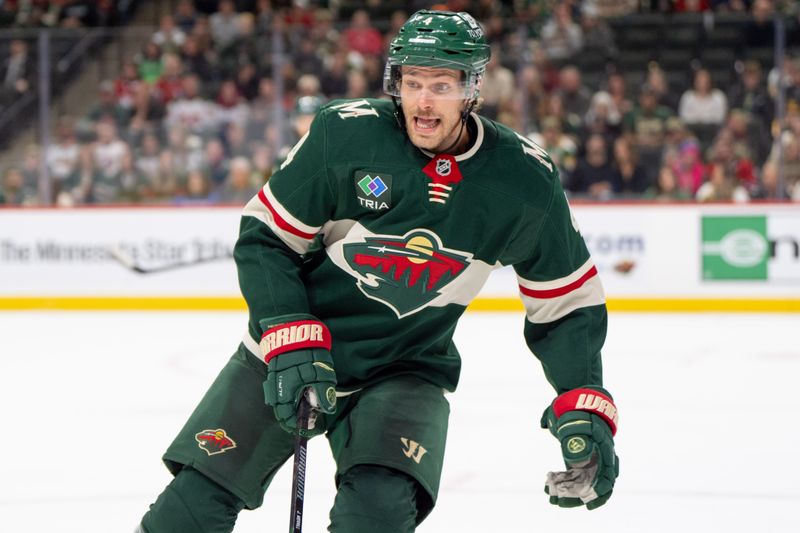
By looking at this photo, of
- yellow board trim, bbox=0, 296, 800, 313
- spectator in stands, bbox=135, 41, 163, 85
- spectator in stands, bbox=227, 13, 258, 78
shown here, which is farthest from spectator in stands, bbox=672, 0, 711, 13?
spectator in stands, bbox=135, 41, 163, 85

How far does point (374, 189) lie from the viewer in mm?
2371

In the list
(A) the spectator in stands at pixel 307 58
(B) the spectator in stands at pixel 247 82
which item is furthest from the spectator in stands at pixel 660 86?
(B) the spectator in stands at pixel 247 82

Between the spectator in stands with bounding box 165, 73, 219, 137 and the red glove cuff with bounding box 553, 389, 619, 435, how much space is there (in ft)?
21.4

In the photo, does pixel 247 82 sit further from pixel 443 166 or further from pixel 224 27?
pixel 443 166

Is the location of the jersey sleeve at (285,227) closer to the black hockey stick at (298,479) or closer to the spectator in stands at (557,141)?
the black hockey stick at (298,479)

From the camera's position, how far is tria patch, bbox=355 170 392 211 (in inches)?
93.2

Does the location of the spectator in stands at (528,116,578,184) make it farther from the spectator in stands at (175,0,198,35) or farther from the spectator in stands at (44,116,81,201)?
the spectator in stands at (44,116,81,201)

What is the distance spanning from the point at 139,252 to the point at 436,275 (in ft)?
21.4

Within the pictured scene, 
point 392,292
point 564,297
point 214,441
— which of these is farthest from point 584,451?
point 214,441

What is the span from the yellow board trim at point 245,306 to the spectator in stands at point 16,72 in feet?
4.81

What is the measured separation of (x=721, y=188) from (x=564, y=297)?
6.13 m

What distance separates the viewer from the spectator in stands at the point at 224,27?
357 inches

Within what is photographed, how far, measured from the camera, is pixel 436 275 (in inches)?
95.9

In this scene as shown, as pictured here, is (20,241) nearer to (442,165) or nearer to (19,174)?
(19,174)
